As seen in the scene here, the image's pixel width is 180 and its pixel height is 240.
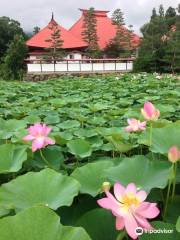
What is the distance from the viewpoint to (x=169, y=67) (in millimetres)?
19891

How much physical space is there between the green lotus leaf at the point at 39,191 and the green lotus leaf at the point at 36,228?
6.4 inches

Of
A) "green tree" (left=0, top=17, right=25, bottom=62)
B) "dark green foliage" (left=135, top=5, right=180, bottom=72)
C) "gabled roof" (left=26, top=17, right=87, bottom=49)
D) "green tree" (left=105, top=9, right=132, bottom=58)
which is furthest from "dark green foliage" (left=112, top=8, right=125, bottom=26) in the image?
"green tree" (left=0, top=17, right=25, bottom=62)

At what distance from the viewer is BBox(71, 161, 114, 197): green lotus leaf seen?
890mm

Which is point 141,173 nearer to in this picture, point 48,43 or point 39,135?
point 39,135

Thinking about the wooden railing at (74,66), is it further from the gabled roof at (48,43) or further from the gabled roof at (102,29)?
the gabled roof at (102,29)

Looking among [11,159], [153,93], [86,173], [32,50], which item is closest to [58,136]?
[11,159]

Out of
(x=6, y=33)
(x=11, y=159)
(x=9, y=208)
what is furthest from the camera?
(x=6, y=33)

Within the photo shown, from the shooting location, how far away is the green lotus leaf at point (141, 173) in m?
0.85

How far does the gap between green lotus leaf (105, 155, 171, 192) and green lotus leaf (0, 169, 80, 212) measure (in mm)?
94

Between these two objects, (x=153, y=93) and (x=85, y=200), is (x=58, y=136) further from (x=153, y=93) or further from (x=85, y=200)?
(x=153, y=93)

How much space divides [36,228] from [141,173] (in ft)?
1.17

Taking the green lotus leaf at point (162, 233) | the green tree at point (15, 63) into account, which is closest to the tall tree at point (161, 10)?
the green tree at point (15, 63)

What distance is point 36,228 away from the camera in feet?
1.95

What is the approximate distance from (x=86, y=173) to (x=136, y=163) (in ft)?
0.39
